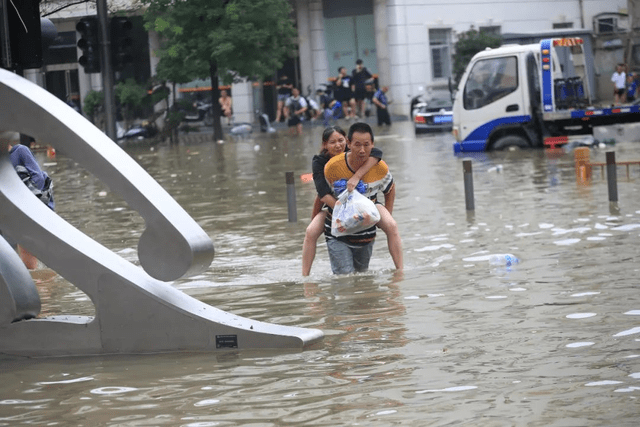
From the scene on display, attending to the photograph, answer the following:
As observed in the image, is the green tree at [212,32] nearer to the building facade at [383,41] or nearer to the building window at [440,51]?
the building facade at [383,41]

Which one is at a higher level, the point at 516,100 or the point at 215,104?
the point at 215,104

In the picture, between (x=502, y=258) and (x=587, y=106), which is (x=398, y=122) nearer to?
(x=587, y=106)

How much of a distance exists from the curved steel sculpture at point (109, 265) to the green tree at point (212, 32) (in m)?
34.6

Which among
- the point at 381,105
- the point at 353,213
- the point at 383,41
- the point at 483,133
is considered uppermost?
the point at 383,41

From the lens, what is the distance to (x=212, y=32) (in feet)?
139

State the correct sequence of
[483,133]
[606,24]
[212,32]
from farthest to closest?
[606,24] < [212,32] < [483,133]

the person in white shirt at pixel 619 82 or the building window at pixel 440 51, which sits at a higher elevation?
the building window at pixel 440 51

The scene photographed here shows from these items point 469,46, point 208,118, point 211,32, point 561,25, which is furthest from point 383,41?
point 211,32

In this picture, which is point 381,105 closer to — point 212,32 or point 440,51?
point 212,32

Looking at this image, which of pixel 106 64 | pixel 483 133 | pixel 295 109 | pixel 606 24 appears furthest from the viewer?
pixel 606 24

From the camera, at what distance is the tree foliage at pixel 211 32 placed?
140ft

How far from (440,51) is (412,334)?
46597 mm

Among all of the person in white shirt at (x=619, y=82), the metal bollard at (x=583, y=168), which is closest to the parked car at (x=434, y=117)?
the person in white shirt at (x=619, y=82)

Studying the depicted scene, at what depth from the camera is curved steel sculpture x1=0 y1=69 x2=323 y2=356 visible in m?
7.71
